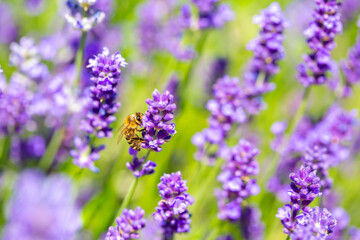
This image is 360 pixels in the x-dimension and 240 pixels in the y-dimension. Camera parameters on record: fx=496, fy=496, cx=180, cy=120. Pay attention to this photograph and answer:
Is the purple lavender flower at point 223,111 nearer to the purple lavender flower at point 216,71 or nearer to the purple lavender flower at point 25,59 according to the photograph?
the purple lavender flower at point 25,59

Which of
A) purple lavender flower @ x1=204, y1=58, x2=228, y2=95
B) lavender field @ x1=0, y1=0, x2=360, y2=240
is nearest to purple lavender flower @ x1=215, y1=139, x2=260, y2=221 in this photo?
lavender field @ x1=0, y1=0, x2=360, y2=240

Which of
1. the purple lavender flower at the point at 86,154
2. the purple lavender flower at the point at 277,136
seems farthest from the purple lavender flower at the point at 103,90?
the purple lavender flower at the point at 277,136

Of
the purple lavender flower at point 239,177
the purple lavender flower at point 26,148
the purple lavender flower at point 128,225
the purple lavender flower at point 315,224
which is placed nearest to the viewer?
the purple lavender flower at point 315,224

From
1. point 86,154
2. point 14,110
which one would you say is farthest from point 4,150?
point 86,154

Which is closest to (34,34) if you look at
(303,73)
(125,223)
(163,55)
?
(163,55)

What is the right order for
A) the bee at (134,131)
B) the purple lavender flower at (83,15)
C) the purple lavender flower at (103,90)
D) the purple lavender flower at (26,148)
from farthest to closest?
1. the purple lavender flower at (26,148)
2. the purple lavender flower at (83,15)
3. the bee at (134,131)
4. the purple lavender flower at (103,90)

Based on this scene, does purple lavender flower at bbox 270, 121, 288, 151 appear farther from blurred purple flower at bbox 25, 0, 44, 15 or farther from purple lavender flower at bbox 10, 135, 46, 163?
blurred purple flower at bbox 25, 0, 44, 15
